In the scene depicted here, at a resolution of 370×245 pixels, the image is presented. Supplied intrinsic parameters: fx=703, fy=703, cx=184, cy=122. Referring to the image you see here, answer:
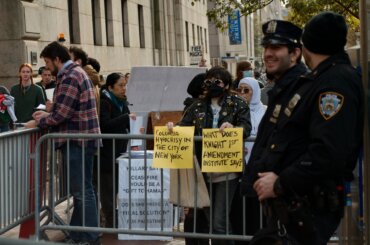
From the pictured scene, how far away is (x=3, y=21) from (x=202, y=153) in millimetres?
10632

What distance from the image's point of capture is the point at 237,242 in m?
7.02

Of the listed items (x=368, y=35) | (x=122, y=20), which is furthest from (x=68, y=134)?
(x=122, y=20)

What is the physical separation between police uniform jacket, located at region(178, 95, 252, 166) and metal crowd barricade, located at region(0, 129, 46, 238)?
1778 mm

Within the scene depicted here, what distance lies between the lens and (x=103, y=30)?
922 inches

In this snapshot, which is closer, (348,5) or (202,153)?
(202,153)

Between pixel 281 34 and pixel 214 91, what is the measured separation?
2233mm

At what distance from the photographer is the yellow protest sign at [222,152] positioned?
6309 mm

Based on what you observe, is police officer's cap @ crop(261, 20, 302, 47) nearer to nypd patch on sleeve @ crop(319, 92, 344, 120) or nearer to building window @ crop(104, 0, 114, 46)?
nypd patch on sleeve @ crop(319, 92, 344, 120)

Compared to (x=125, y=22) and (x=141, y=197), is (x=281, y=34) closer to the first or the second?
(x=141, y=197)

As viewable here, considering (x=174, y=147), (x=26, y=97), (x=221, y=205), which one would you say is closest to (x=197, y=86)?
(x=174, y=147)

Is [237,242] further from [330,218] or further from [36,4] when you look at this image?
[36,4]

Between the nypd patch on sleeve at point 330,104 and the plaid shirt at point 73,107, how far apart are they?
13.0 ft

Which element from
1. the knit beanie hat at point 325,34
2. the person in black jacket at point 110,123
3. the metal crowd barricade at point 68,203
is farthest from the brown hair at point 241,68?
the knit beanie hat at point 325,34

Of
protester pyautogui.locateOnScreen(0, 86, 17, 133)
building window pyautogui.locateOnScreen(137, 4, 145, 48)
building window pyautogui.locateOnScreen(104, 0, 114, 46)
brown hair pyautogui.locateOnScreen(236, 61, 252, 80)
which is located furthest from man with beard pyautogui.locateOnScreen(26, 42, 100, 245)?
building window pyautogui.locateOnScreen(137, 4, 145, 48)
